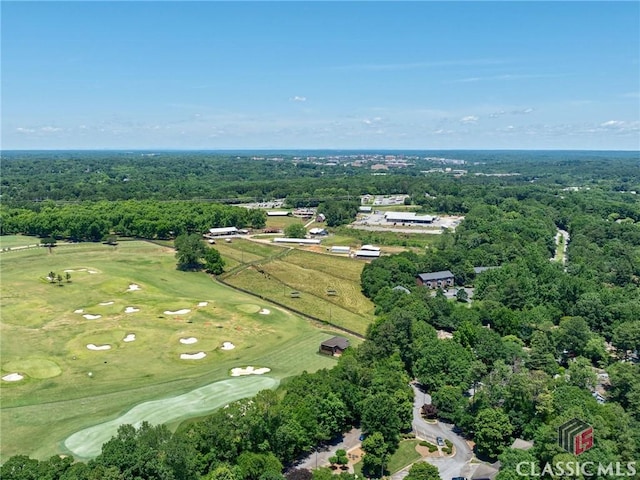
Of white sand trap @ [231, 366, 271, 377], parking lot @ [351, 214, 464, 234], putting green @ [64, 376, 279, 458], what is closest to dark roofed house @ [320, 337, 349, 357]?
white sand trap @ [231, 366, 271, 377]

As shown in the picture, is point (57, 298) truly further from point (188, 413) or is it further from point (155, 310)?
point (188, 413)

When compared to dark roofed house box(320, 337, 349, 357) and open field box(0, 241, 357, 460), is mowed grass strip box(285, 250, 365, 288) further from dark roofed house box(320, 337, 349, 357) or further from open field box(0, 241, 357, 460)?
dark roofed house box(320, 337, 349, 357)

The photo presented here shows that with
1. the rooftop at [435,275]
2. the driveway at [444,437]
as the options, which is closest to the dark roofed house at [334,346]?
the driveway at [444,437]

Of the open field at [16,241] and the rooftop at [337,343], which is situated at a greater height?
the open field at [16,241]

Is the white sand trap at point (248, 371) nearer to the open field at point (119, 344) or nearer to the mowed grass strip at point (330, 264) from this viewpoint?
the open field at point (119, 344)

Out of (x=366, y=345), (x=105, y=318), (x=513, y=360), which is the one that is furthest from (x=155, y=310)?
(x=513, y=360)
